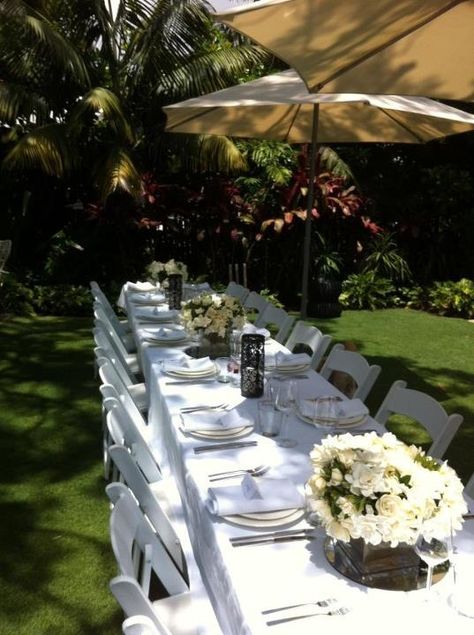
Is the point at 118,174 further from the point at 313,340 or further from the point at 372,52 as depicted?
the point at 372,52

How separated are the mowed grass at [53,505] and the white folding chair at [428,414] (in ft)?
5.44

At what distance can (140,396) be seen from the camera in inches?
176

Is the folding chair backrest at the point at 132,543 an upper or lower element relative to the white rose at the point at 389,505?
lower

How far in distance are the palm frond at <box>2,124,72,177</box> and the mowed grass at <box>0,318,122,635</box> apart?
336 centimetres

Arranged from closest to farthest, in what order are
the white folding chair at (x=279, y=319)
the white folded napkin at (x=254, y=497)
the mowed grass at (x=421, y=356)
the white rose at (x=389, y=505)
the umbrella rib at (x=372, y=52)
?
the white rose at (x=389, y=505) → the white folded napkin at (x=254, y=497) → the umbrella rib at (x=372, y=52) → the mowed grass at (x=421, y=356) → the white folding chair at (x=279, y=319)

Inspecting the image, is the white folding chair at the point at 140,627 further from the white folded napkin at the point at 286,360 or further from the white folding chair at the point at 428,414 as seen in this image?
the white folded napkin at the point at 286,360

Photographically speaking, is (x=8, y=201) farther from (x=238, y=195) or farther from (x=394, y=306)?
(x=394, y=306)

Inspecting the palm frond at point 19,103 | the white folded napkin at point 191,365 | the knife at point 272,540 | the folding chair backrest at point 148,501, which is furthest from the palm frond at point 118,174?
the knife at point 272,540

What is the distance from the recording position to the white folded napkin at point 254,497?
204cm

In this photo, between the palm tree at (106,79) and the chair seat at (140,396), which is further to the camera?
the palm tree at (106,79)

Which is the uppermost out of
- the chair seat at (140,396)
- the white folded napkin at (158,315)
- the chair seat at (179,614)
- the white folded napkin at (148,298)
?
the white folded napkin at (148,298)

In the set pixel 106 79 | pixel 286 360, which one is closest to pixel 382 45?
pixel 286 360

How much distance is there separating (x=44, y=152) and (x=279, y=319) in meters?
5.26

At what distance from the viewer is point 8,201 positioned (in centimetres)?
1130
